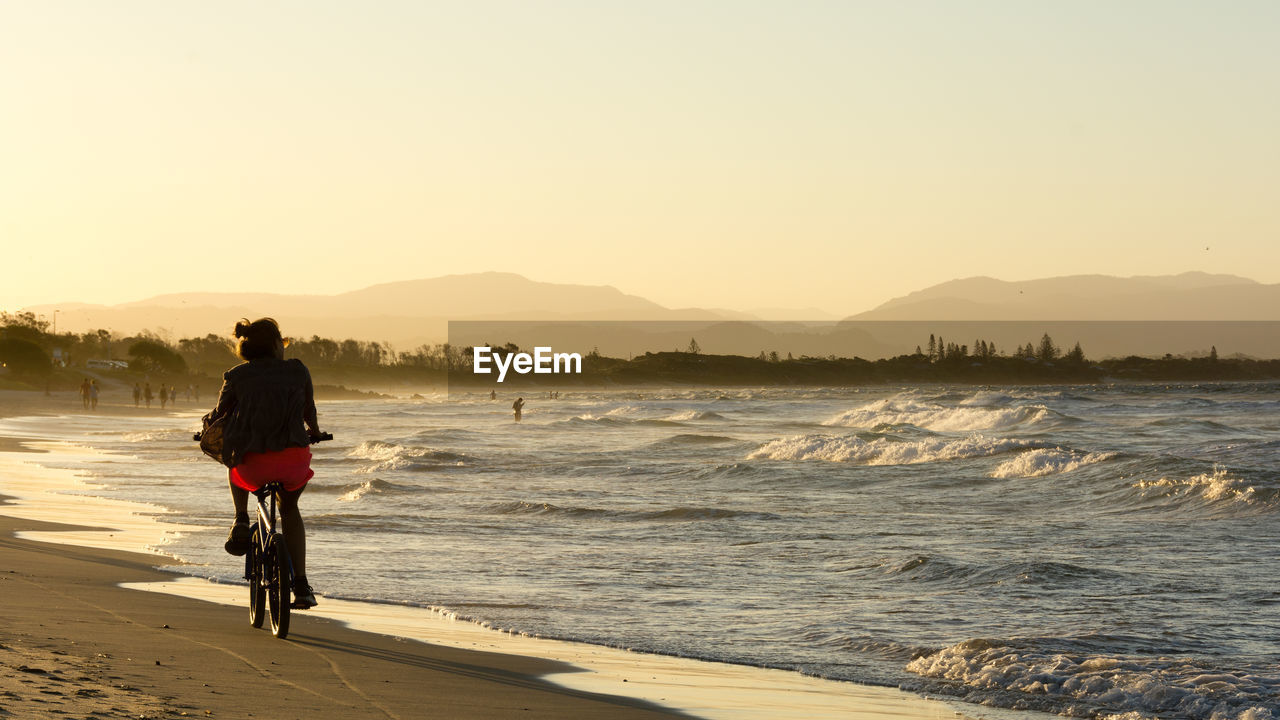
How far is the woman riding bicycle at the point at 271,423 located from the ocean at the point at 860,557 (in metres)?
2.41

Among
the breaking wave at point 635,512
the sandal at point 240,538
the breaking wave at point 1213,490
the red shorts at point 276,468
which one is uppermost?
the red shorts at point 276,468

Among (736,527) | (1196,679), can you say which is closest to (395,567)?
(736,527)

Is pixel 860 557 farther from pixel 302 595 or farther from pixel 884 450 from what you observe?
pixel 884 450

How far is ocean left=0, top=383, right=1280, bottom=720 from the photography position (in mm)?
8031

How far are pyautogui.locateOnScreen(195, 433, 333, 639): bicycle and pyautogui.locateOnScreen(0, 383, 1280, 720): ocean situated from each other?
2.04 m

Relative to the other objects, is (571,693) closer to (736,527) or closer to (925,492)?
(736,527)

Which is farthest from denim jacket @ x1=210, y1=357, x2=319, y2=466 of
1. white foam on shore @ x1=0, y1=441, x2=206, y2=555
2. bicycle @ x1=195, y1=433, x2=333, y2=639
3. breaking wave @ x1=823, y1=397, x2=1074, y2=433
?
breaking wave @ x1=823, y1=397, x2=1074, y2=433

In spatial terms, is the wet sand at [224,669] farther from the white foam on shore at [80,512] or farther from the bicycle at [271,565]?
the white foam on shore at [80,512]

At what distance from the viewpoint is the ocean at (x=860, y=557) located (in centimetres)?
803

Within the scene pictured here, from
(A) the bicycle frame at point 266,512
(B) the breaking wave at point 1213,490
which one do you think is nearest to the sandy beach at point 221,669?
(A) the bicycle frame at point 266,512

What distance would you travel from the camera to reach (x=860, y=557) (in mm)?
13031

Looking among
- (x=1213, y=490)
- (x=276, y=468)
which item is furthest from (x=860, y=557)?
(x=1213, y=490)

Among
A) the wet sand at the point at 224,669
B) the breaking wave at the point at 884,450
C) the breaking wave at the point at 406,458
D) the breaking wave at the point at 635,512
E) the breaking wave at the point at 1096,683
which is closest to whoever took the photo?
the wet sand at the point at 224,669

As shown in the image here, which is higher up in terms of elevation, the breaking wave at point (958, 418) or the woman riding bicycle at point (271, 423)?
the woman riding bicycle at point (271, 423)
